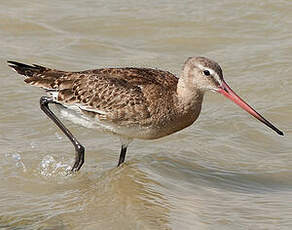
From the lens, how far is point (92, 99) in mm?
7922

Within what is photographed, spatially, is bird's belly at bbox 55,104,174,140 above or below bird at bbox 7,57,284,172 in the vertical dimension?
below

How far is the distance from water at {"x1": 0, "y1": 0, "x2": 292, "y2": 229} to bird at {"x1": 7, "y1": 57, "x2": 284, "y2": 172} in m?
0.57

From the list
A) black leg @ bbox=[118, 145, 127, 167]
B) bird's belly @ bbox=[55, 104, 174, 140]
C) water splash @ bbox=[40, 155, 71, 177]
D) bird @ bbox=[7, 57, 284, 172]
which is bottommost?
water splash @ bbox=[40, 155, 71, 177]

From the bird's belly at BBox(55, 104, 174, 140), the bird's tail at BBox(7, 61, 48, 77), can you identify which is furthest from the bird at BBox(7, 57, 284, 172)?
the bird's tail at BBox(7, 61, 48, 77)

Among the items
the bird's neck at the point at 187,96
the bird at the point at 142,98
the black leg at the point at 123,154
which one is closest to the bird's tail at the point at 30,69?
the bird at the point at 142,98

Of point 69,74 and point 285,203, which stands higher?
point 69,74

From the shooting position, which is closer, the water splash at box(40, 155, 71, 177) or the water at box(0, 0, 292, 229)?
the water at box(0, 0, 292, 229)

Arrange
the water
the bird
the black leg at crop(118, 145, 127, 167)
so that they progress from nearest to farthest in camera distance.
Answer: the water < the bird < the black leg at crop(118, 145, 127, 167)

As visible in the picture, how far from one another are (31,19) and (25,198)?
17.2 feet

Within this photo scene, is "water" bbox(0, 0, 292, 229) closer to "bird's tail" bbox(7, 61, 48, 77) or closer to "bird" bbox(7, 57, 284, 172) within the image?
"bird" bbox(7, 57, 284, 172)

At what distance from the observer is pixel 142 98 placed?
7734mm

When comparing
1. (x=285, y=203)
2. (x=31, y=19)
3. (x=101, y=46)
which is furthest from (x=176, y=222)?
(x=31, y=19)

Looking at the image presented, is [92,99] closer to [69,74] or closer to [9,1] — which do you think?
[69,74]

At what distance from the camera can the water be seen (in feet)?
24.1
